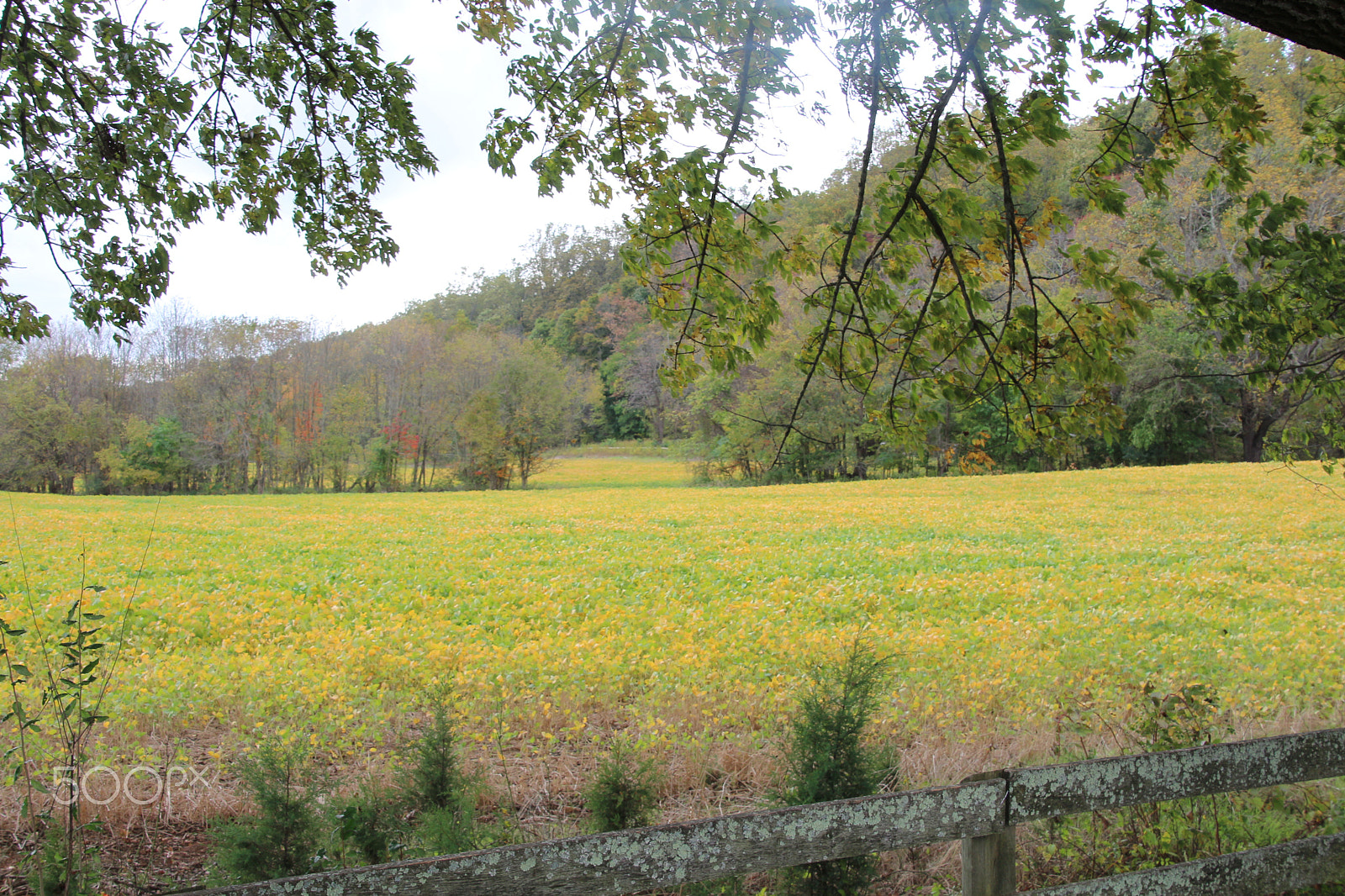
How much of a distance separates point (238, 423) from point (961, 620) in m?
42.0

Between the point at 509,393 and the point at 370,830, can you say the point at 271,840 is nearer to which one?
the point at 370,830

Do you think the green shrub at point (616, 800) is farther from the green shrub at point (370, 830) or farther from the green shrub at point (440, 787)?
the green shrub at point (370, 830)

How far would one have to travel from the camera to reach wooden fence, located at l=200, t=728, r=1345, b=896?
1.65 metres

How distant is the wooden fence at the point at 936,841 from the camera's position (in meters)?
1.65

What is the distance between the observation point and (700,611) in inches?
376

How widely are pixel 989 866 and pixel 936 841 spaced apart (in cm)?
27

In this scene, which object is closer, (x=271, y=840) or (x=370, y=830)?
(x=271, y=840)

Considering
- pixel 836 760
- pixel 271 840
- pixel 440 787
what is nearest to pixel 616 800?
pixel 440 787

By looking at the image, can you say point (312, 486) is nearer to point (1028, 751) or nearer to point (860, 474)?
point (860, 474)

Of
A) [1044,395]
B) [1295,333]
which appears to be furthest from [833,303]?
[1295,333]

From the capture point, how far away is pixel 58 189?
15.2ft

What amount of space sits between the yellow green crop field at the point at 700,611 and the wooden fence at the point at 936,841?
2853 millimetres

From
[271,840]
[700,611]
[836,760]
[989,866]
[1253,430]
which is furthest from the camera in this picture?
[1253,430]

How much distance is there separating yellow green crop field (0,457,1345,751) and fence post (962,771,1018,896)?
10.7 feet
